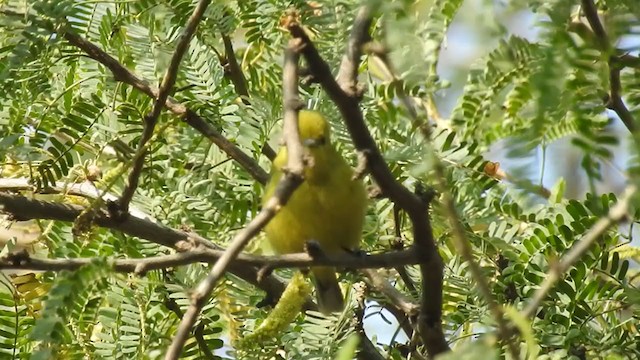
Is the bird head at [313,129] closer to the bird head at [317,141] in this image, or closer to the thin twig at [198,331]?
the bird head at [317,141]

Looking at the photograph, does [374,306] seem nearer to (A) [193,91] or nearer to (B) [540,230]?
(B) [540,230]

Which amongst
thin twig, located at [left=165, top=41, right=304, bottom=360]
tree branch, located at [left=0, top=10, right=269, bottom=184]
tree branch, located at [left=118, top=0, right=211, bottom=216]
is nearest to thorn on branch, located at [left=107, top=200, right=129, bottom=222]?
tree branch, located at [left=118, top=0, right=211, bottom=216]

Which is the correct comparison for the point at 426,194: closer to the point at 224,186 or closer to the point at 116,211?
the point at 116,211

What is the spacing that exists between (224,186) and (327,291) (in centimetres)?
32

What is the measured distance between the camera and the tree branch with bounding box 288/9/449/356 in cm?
135

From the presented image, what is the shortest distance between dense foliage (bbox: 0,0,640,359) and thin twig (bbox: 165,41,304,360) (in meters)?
0.35

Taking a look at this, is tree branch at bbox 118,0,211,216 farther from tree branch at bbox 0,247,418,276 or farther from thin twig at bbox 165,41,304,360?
thin twig at bbox 165,41,304,360

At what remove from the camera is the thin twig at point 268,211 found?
109 centimetres

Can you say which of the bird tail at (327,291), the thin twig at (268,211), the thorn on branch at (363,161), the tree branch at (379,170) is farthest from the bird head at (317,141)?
the thin twig at (268,211)

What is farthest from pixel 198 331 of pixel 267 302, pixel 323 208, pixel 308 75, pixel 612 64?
pixel 612 64

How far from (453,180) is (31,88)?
0.76 meters

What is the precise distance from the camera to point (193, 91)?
2.20 meters

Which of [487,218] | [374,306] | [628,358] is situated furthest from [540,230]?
[374,306]

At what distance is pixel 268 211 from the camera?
3.73ft
